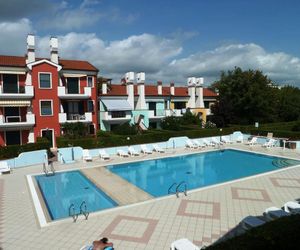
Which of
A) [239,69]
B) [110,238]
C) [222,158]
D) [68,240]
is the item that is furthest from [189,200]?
[239,69]

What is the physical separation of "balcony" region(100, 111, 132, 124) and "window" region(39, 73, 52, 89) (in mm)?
8767

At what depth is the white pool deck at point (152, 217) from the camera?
11031 mm

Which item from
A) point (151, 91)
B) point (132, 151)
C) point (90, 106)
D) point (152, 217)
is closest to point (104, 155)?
point (132, 151)

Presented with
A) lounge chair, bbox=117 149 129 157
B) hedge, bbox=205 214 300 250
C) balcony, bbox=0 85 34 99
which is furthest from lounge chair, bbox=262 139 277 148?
balcony, bbox=0 85 34 99

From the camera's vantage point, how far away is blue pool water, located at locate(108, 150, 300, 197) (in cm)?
2119

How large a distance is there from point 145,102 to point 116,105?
6169 millimetres

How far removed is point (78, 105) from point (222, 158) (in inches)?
777

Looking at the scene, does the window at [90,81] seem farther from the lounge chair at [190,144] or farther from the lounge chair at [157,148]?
the lounge chair at [190,144]

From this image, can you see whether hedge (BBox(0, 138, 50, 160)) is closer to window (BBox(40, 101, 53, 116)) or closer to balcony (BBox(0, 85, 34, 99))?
window (BBox(40, 101, 53, 116))

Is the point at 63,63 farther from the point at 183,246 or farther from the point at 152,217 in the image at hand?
the point at 183,246

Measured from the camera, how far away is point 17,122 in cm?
3194

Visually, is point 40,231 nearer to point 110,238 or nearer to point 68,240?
point 68,240

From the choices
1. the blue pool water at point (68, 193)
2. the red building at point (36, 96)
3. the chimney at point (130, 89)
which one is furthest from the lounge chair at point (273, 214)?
the chimney at point (130, 89)

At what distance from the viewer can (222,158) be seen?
2955cm
